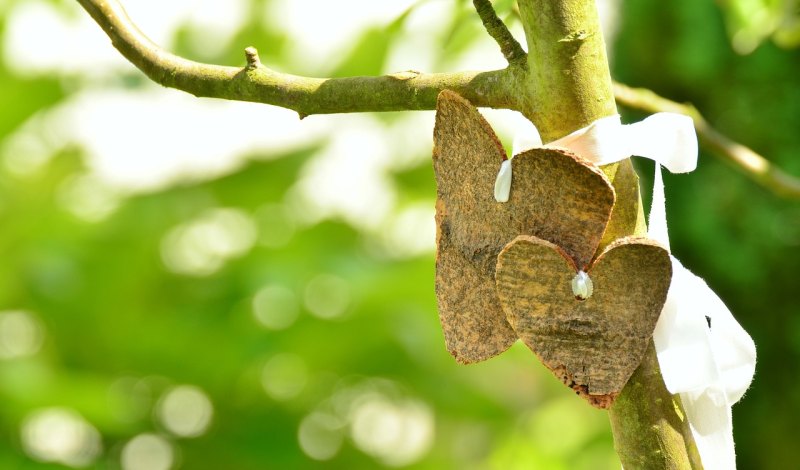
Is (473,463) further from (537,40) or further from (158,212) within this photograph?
(537,40)

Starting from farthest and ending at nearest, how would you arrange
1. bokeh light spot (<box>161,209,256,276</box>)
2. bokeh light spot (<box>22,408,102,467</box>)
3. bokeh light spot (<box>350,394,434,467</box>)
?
bokeh light spot (<box>350,394,434,467</box>) → bokeh light spot (<box>161,209,256,276</box>) → bokeh light spot (<box>22,408,102,467</box>)

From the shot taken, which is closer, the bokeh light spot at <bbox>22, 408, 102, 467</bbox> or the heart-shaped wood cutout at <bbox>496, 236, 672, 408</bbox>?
the heart-shaped wood cutout at <bbox>496, 236, 672, 408</bbox>

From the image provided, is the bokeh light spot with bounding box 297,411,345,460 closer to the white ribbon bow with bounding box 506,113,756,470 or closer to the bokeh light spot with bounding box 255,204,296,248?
the bokeh light spot with bounding box 255,204,296,248

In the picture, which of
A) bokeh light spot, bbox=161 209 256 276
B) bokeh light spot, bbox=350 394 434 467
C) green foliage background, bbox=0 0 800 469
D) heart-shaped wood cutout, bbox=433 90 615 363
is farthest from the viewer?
bokeh light spot, bbox=350 394 434 467

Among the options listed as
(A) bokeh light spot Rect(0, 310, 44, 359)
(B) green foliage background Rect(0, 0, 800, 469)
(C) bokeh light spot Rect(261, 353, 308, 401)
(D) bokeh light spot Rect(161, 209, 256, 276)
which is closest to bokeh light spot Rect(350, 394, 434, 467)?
(B) green foliage background Rect(0, 0, 800, 469)

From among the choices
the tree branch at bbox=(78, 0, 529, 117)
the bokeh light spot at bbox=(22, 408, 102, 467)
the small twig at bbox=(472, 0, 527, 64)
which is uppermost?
the bokeh light spot at bbox=(22, 408, 102, 467)

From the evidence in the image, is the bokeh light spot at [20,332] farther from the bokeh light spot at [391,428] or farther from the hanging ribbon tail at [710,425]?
the hanging ribbon tail at [710,425]

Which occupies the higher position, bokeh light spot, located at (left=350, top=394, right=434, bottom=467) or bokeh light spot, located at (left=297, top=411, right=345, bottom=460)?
bokeh light spot, located at (left=297, top=411, right=345, bottom=460)

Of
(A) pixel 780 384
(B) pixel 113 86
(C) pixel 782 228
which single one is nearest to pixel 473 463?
(A) pixel 780 384
